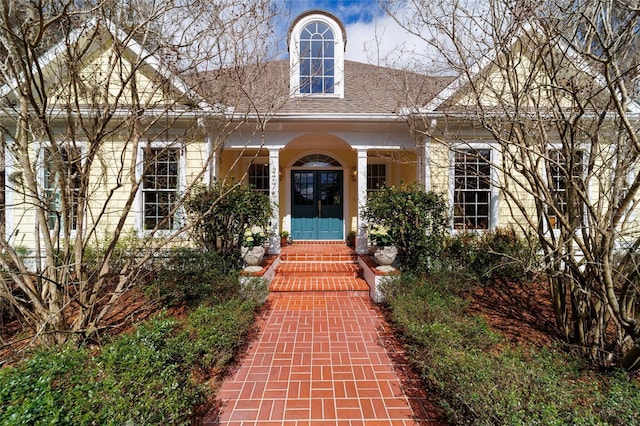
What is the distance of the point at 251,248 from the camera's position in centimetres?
594

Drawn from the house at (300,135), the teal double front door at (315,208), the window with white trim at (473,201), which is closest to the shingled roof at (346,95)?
the house at (300,135)

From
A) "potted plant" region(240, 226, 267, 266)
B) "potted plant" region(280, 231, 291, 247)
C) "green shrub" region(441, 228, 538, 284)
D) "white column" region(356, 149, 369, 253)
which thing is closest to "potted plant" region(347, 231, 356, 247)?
"white column" region(356, 149, 369, 253)

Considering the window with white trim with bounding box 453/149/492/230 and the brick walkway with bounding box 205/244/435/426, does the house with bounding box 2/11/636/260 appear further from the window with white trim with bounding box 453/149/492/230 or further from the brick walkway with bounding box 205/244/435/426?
the brick walkway with bounding box 205/244/435/426

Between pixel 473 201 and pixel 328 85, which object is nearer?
pixel 473 201

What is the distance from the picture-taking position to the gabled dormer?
7676 millimetres

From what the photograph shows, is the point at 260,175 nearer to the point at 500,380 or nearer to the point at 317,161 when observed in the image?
the point at 317,161

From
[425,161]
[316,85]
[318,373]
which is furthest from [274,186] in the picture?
[318,373]

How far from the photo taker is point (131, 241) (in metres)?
6.34

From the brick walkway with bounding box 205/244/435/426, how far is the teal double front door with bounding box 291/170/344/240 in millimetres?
3943

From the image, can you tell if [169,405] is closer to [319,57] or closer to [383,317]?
[383,317]

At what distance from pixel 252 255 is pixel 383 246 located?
265cm

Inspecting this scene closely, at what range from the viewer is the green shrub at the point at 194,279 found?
15.4 feet

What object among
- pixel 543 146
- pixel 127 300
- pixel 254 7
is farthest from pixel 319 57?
pixel 127 300

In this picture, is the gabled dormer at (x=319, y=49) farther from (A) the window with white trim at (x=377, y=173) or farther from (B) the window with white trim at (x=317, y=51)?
(A) the window with white trim at (x=377, y=173)
